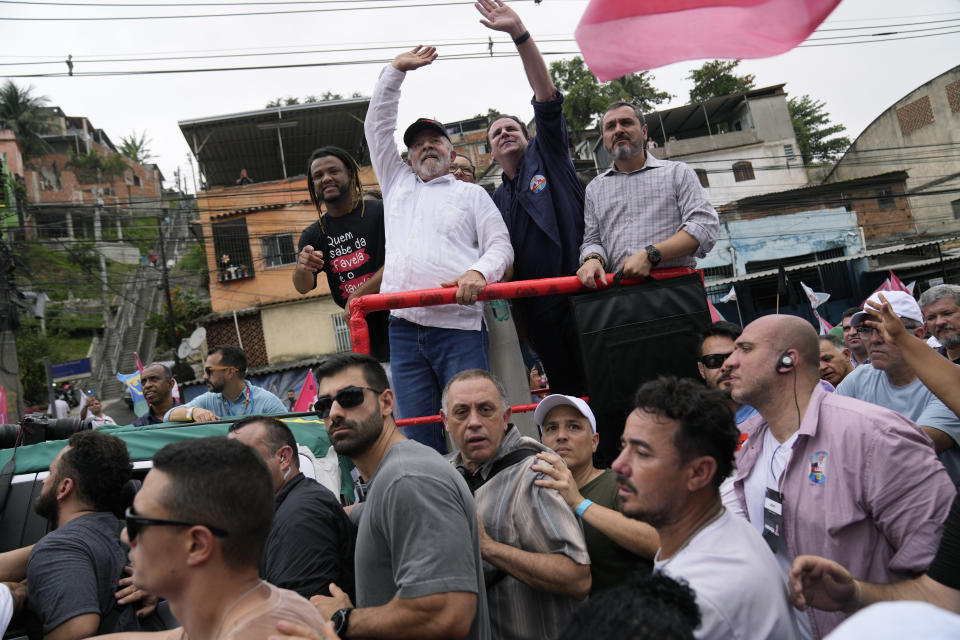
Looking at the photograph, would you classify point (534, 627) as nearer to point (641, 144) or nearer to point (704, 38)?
point (704, 38)

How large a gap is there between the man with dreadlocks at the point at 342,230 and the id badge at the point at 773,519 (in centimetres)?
291

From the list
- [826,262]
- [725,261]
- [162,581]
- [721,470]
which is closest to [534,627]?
[721,470]

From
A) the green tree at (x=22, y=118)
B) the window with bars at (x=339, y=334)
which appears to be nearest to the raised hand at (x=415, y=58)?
the window with bars at (x=339, y=334)

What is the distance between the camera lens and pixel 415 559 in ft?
8.12

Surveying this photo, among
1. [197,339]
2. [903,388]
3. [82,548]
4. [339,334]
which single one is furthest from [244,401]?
[339,334]

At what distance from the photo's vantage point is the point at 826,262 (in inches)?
1077

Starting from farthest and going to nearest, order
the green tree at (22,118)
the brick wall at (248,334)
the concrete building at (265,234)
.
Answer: the green tree at (22,118) < the brick wall at (248,334) < the concrete building at (265,234)

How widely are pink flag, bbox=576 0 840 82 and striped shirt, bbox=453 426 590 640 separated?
5.82 ft

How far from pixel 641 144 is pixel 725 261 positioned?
2847 centimetres

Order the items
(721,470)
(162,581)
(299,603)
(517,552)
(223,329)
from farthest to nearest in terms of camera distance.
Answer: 1. (223,329)
2. (517,552)
3. (721,470)
4. (299,603)
5. (162,581)

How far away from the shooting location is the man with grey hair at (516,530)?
9.69 feet

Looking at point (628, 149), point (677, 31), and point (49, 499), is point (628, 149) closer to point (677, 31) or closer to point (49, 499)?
point (677, 31)

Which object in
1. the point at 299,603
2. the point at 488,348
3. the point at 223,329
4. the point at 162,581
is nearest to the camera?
the point at 162,581

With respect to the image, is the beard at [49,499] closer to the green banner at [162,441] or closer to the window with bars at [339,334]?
the green banner at [162,441]
